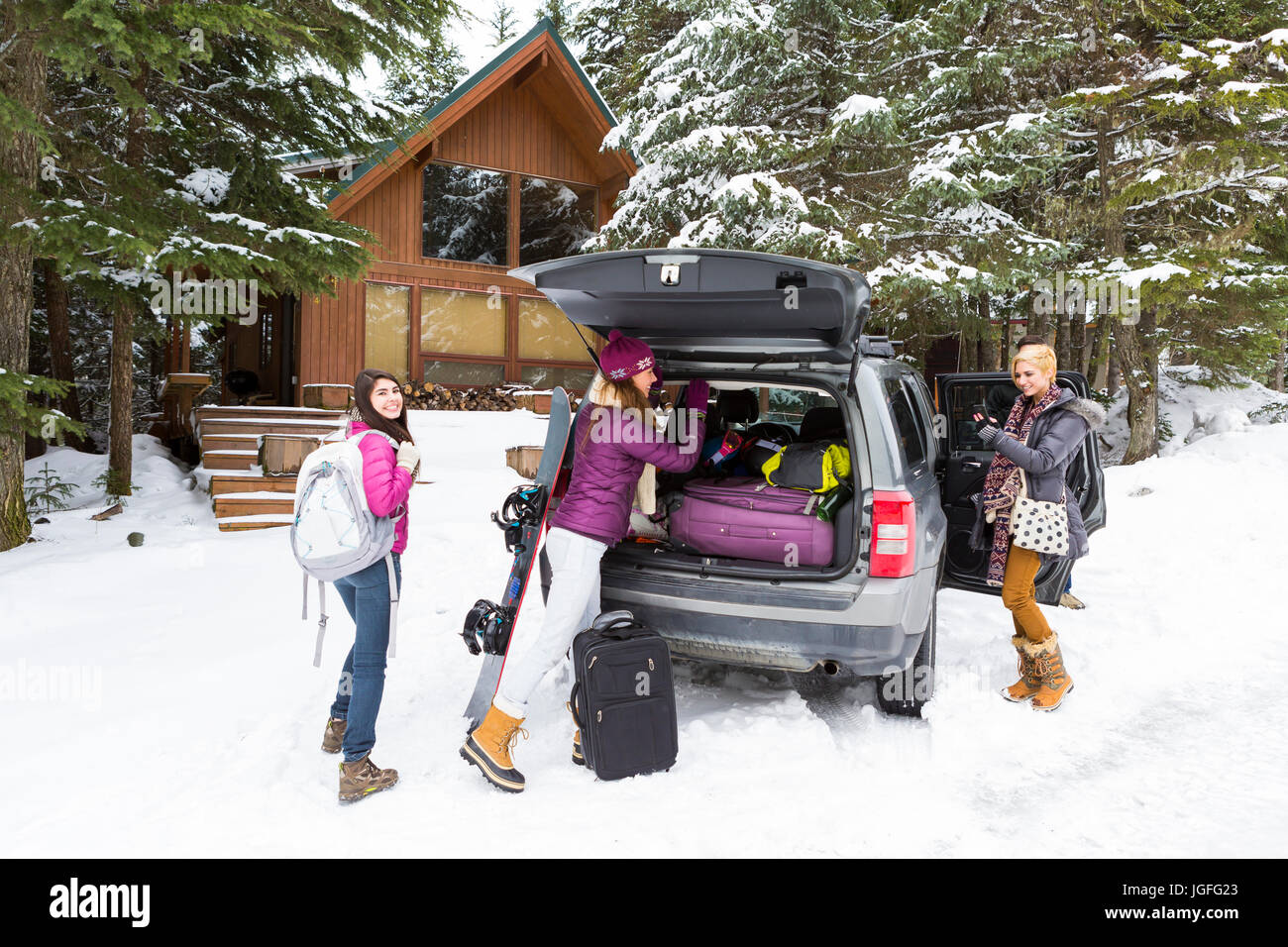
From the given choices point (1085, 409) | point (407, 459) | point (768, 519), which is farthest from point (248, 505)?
point (1085, 409)

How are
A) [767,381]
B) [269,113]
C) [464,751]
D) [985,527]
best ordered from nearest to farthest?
[464,751], [767,381], [985,527], [269,113]

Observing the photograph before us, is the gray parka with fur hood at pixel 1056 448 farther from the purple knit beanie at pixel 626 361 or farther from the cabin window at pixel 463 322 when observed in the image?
the cabin window at pixel 463 322

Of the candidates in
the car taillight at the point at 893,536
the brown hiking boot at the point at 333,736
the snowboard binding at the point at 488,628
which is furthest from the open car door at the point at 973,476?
the brown hiking boot at the point at 333,736

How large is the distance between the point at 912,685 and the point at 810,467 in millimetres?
1190

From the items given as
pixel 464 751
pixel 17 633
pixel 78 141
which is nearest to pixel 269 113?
pixel 78 141

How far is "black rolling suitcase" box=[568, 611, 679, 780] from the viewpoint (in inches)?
128

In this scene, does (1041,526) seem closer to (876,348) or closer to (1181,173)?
(876,348)

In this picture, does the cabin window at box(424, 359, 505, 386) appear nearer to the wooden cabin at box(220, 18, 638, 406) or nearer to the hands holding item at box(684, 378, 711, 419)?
the wooden cabin at box(220, 18, 638, 406)

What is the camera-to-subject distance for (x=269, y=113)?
9031 mm

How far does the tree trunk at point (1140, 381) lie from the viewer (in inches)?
479

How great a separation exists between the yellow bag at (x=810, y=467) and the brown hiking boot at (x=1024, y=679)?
4.62ft

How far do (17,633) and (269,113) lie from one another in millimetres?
6444
